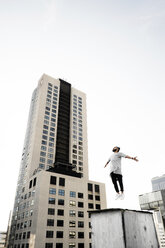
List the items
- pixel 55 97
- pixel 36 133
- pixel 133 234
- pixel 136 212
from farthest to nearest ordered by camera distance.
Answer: pixel 55 97 < pixel 36 133 < pixel 136 212 < pixel 133 234

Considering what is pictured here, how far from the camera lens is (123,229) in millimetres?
3969

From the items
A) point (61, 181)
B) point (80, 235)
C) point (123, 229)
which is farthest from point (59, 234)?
point (123, 229)

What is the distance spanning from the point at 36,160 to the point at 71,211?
23716mm

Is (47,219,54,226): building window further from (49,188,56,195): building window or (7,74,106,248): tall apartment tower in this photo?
(49,188,56,195): building window

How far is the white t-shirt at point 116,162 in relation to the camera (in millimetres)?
6439

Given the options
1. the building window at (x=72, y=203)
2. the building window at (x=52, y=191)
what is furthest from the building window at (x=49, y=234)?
the building window at (x=52, y=191)

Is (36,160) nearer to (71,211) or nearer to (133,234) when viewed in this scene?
(71,211)

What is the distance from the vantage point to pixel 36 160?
234 ft

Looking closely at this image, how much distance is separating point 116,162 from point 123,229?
2793 mm

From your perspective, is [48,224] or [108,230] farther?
[48,224]

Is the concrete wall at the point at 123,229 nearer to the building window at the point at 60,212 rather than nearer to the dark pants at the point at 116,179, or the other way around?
the dark pants at the point at 116,179

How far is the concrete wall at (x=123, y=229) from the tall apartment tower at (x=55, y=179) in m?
55.7

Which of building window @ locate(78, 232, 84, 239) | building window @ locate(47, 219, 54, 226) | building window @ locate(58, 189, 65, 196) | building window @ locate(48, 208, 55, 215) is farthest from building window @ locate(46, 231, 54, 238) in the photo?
building window @ locate(58, 189, 65, 196)

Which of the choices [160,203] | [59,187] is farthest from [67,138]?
[160,203]
